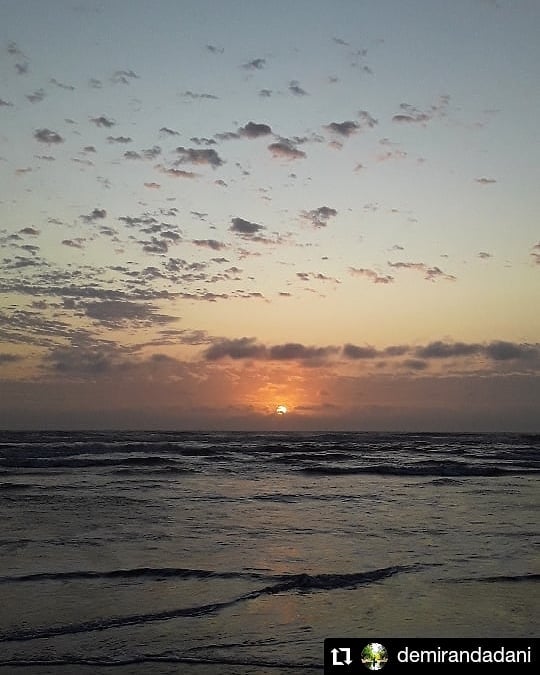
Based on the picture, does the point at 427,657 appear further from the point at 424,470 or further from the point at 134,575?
the point at 424,470

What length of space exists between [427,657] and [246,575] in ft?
14.1

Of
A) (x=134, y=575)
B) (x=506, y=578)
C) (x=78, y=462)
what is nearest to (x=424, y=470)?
(x=78, y=462)

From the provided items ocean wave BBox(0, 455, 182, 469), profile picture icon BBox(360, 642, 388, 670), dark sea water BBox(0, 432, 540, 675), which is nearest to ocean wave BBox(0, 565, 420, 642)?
dark sea water BBox(0, 432, 540, 675)

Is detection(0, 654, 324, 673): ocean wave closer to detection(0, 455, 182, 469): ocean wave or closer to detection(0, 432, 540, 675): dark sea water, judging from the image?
detection(0, 432, 540, 675): dark sea water

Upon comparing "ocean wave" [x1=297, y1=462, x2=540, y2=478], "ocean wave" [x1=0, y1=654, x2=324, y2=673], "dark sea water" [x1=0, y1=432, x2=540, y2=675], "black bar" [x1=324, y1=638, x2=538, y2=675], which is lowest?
"ocean wave" [x1=297, y1=462, x2=540, y2=478]

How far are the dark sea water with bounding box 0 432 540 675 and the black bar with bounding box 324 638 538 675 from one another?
53 cm

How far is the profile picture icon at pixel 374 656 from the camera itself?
5.30m

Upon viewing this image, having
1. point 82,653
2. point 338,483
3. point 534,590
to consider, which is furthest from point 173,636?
point 338,483

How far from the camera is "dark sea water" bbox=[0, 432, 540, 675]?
259 inches

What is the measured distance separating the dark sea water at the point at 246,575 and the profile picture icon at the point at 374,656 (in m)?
0.73

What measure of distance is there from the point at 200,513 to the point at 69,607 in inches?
322

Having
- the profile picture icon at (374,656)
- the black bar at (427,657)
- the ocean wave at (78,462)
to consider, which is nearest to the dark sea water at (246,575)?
the black bar at (427,657)

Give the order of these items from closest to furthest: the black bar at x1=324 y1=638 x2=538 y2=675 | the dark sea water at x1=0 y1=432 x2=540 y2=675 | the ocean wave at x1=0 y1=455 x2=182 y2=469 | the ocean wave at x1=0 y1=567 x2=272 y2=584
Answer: the black bar at x1=324 y1=638 x2=538 y2=675 < the dark sea water at x1=0 y1=432 x2=540 y2=675 < the ocean wave at x1=0 y1=567 x2=272 y2=584 < the ocean wave at x1=0 y1=455 x2=182 y2=469

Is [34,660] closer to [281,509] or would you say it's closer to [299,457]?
[281,509]
